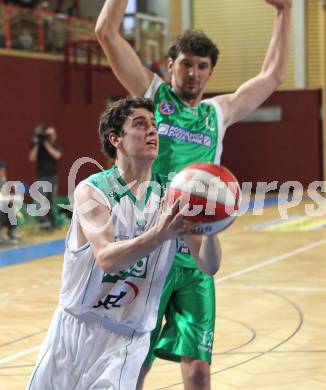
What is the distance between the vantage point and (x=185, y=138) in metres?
3.80

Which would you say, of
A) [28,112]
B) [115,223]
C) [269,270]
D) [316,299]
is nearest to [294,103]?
[28,112]

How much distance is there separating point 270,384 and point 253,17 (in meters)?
18.4

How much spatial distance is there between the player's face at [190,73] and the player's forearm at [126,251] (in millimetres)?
1222

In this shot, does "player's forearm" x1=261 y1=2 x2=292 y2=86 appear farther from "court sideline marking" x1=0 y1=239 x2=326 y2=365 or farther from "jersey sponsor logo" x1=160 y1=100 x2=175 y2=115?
"court sideline marking" x1=0 y1=239 x2=326 y2=365

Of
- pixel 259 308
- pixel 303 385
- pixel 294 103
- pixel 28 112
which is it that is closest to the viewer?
pixel 303 385

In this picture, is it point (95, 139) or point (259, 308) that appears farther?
point (95, 139)

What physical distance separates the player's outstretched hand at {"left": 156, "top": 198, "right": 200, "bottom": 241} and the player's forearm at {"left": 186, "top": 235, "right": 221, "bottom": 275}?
0.36 meters

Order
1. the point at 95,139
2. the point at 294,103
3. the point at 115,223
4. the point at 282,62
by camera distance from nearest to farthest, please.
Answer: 1. the point at 115,223
2. the point at 282,62
3. the point at 95,139
4. the point at 294,103

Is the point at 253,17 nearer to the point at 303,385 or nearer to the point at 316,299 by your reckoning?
the point at 316,299

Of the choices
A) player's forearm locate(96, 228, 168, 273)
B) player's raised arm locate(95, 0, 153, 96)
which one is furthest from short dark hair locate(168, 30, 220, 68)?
player's forearm locate(96, 228, 168, 273)

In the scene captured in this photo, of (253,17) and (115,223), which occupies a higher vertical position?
(253,17)

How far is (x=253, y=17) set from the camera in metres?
22.1

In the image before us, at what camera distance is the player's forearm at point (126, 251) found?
8.61 feet

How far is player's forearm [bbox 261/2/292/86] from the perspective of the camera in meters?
3.92
